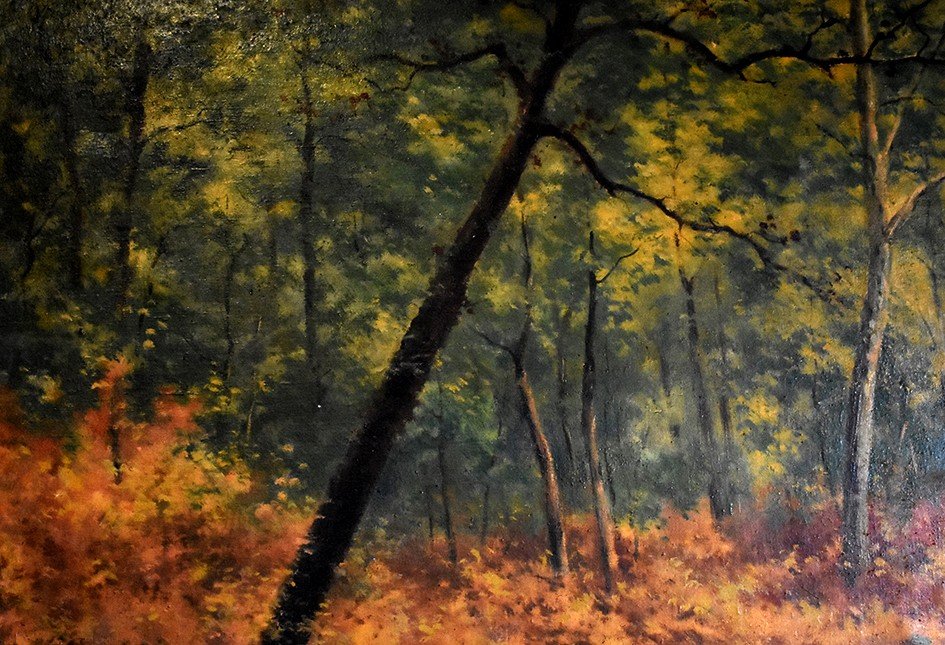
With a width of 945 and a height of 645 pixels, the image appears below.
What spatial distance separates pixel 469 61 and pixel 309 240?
892 millimetres

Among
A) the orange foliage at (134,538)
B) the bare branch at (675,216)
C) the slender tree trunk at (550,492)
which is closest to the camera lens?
the orange foliage at (134,538)

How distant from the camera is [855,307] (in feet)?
10.8

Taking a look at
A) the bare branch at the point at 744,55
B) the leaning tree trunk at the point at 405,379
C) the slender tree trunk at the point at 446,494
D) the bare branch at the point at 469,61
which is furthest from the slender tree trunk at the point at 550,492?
the bare branch at the point at 744,55

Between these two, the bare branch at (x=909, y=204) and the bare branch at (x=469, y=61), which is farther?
the bare branch at (x=909, y=204)

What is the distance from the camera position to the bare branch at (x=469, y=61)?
319 centimetres

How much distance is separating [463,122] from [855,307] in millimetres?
1640

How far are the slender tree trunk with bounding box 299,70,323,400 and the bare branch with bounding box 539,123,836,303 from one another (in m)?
0.86

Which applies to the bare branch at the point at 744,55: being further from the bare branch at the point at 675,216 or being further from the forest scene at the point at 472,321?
the bare branch at the point at 675,216

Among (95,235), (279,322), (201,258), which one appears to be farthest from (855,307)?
(95,235)

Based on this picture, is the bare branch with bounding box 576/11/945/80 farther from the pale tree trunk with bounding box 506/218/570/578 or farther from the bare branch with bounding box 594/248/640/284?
the pale tree trunk with bounding box 506/218/570/578

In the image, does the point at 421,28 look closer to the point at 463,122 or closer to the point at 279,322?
the point at 463,122

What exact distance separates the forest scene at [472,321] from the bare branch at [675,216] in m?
0.01

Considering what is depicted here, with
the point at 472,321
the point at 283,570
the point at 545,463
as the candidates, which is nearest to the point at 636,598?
the point at 545,463

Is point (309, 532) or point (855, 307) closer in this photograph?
point (309, 532)
